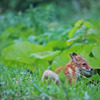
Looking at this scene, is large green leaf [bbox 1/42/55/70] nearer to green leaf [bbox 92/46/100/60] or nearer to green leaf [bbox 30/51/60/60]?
green leaf [bbox 30/51/60/60]

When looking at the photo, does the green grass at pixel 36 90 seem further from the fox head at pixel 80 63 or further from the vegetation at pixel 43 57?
the fox head at pixel 80 63

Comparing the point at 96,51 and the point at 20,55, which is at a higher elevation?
the point at 96,51

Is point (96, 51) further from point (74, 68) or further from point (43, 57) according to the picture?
point (43, 57)

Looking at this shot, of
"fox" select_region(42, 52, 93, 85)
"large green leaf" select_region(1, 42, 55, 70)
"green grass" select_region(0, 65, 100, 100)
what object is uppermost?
"green grass" select_region(0, 65, 100, 100)

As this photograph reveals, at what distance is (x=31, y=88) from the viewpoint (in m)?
2.65

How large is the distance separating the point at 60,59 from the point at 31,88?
3.96ft

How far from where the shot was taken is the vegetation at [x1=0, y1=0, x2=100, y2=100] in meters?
2.53

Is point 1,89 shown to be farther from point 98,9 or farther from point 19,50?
point 98,9

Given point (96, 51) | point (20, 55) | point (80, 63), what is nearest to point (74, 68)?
point (80, 63)

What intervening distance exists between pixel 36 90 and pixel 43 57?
5.67 ft

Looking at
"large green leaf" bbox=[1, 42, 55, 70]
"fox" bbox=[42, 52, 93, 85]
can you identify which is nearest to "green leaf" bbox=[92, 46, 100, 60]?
"fox" bbox=[42, 52, 93, 85]

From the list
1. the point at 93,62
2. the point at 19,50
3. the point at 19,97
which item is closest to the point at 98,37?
the point at 93,62

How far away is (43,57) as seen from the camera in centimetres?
430

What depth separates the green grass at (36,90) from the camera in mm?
2389
